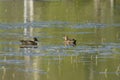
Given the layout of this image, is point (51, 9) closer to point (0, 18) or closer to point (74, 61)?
point (0, 18)

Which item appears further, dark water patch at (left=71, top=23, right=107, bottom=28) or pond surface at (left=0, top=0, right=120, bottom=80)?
dark water patch at (left=71, top=23, right=107, bottom=28)

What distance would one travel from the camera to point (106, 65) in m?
23.7

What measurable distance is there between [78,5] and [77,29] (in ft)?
62.1

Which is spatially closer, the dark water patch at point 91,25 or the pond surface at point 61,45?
the pond surface at point 61,45

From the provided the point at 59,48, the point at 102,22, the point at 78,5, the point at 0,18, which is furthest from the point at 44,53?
the point at 78,5

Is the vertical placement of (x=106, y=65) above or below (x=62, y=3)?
below

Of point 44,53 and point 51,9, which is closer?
point 44,53

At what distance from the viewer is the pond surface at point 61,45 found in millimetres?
22323

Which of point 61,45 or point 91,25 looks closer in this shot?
point 61,45

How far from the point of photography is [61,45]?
28812mm

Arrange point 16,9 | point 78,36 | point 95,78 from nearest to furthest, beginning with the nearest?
point 95,78
point 78,36
point 16,9

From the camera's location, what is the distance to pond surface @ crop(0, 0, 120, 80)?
22323 mm

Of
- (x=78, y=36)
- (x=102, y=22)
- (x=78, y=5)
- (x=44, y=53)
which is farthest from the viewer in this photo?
(x=78, y=5)

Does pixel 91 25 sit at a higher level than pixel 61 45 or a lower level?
higher
